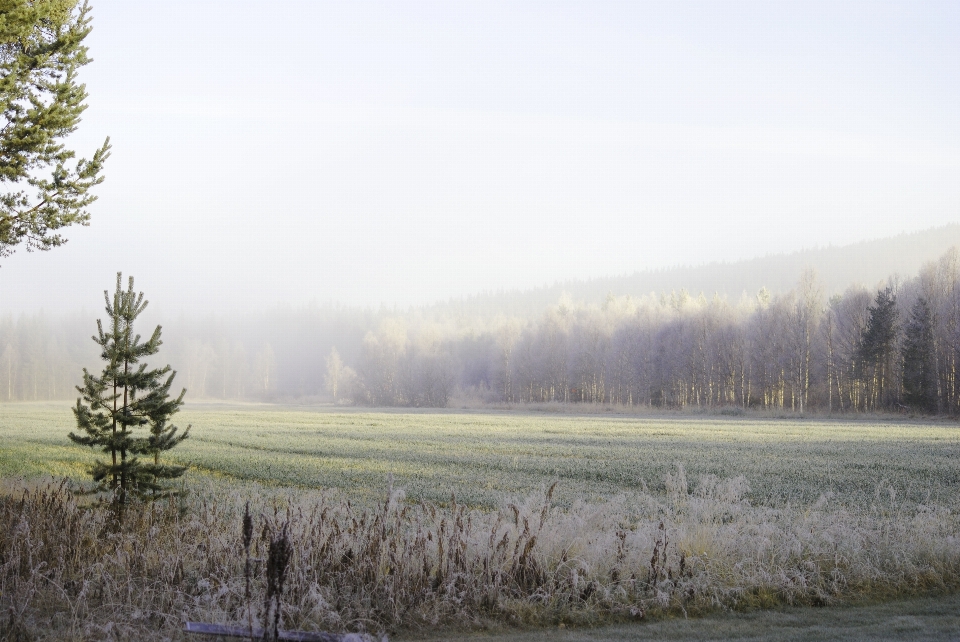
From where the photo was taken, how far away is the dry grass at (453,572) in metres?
7.40

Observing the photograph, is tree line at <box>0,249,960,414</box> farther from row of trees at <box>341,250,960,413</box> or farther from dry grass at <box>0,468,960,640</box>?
dry grass at <box>0,468,960,640</box>

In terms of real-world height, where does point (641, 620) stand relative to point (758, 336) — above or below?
below

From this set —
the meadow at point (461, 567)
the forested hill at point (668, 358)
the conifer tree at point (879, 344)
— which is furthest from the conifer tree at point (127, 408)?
the conifer tree at point (879, 344)

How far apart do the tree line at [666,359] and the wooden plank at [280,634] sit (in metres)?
68.1

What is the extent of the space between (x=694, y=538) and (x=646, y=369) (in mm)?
86010

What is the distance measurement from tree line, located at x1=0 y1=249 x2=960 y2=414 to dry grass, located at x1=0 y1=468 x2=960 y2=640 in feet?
205

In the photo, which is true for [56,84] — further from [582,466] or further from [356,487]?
[582,466]

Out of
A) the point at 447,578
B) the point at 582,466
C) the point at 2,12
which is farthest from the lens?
the point at 582,466

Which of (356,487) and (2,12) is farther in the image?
(356,487)

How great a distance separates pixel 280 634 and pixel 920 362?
70.0 m

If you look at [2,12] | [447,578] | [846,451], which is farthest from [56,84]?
[846,451]

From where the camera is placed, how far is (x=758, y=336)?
81562mm

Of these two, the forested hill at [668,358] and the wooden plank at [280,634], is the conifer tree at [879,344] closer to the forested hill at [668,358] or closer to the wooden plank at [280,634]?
the forested hill at [668,358]

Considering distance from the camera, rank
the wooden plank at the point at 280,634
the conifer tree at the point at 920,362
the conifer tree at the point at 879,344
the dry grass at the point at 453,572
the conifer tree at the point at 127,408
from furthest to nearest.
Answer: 1. the conifer tree at the point at 879,344
2. the conifer tree at the point at 920,362
3. the conifer tree at the point at 127,408
4. the dry grass at the point at 453,572
5. the wooden plank at the point at 280,634
